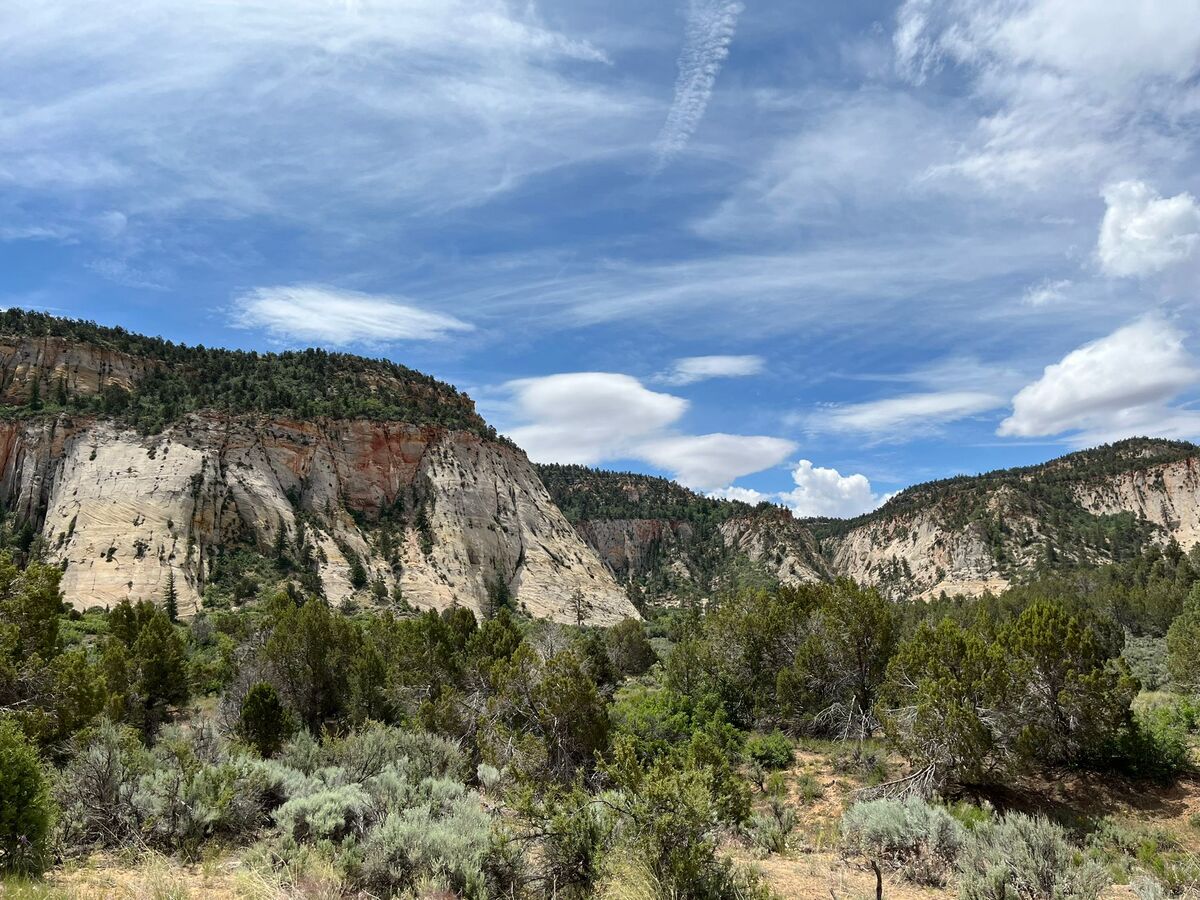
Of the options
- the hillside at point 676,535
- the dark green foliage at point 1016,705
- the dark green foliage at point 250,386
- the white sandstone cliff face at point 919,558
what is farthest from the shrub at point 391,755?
the white sandstone cliff face at point 919,558

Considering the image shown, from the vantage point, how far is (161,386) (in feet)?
211

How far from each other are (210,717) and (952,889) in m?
19.5

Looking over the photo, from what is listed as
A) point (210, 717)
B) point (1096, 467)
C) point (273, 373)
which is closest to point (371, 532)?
point (273, 373)

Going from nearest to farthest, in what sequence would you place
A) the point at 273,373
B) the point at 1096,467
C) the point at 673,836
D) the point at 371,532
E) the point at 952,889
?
the point at 673,836 < the point at 952,889 < the point at 371,532 < the point at 273,373 < the point at 1096,467

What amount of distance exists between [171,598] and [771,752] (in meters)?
41.4

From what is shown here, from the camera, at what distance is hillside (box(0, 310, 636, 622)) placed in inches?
1991

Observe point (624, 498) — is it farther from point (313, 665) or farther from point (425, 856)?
point (425, 856)

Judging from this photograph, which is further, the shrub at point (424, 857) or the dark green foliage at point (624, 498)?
the dark green foliage at point (624, 498)

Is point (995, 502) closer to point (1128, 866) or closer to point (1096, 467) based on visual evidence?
point (1096, 467)

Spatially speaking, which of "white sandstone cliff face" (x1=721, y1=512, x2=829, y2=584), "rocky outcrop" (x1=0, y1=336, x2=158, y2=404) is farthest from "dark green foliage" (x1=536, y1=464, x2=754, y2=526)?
"rocky outcrop" (x1=0, y1=336, x2=158, y2=404)

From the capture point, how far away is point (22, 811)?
6.50 metres

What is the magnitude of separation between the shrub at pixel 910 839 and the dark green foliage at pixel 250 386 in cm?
6451

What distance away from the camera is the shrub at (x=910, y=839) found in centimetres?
855

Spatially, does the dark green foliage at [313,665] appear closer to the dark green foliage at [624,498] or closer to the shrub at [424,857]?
the shrub at [424,857]
